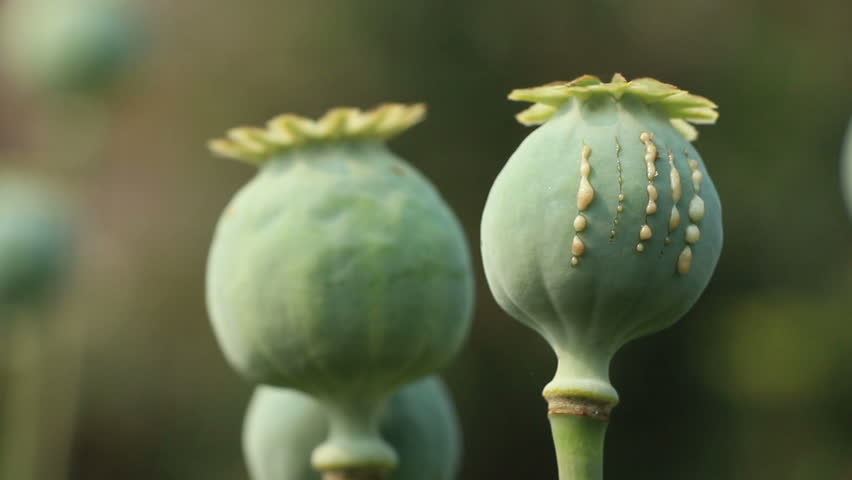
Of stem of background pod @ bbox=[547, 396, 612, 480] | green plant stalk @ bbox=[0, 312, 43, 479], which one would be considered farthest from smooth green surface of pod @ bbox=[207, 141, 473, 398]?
green plant stalk @ bbox=[0, 312, 43, 479]

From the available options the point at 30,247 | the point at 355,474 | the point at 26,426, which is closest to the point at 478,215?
the point at 26,426

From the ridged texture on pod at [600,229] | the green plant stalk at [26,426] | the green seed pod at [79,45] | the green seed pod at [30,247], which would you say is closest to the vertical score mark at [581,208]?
the ridged texture on pod at [600,229]

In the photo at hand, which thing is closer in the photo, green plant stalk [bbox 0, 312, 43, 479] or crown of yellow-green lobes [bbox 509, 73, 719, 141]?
crown of yellow-green lobes [bbox 509, 73, 719, 141]

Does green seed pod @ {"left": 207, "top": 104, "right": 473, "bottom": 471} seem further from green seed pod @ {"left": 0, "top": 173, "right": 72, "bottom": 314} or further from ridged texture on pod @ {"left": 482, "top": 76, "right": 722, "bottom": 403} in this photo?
green seed pod @ {"left": 0, "top": 173, "right": 72, "bottom": 314}

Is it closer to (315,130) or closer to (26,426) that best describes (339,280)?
(315,130)

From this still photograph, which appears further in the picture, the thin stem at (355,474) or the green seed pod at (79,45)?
the green seed pod at (79,45)

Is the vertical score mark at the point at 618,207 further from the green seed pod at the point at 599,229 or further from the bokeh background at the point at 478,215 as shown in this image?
the bokeh background at the point at 478,215

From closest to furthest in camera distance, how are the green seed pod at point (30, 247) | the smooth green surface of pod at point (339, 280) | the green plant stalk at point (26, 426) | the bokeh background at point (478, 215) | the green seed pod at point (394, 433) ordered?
1. the smooth green surface of pod at point (339, 280)
2. the green seed pod at point (394, 433)
3. the green seed pod at point (30, 247)
4. the green plant stalk at point (26, 426)
5. the bokeh background at point (478, 215)
